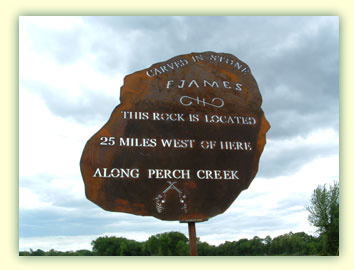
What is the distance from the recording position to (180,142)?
15.2 feet

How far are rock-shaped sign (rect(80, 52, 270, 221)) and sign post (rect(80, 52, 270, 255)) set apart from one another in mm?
12

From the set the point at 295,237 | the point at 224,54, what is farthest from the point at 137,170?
the point at 295,237

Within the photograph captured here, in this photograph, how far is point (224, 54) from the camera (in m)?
5.45

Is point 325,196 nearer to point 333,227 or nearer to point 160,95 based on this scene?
point 333,227

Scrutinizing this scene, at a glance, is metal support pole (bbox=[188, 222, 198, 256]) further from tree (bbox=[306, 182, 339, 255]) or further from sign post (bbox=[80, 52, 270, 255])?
tree (bbox=[306, 182, 339, 255])

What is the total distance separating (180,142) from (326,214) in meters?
3.18

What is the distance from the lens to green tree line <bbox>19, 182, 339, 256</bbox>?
474 centimetres

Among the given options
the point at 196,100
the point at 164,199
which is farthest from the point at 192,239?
the point at 196,100

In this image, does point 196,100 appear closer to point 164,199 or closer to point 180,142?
point 180,142

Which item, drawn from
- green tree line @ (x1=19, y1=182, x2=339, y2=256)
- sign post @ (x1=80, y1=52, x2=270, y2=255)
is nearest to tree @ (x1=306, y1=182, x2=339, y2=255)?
green tree line @ (x1=19, y1=182, x2=339, y2=256)

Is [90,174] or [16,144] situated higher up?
[16,144]

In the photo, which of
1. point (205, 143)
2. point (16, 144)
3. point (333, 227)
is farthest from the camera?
point (333, 227)

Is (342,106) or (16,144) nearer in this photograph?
(16,144)

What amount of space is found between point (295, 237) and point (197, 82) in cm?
280
